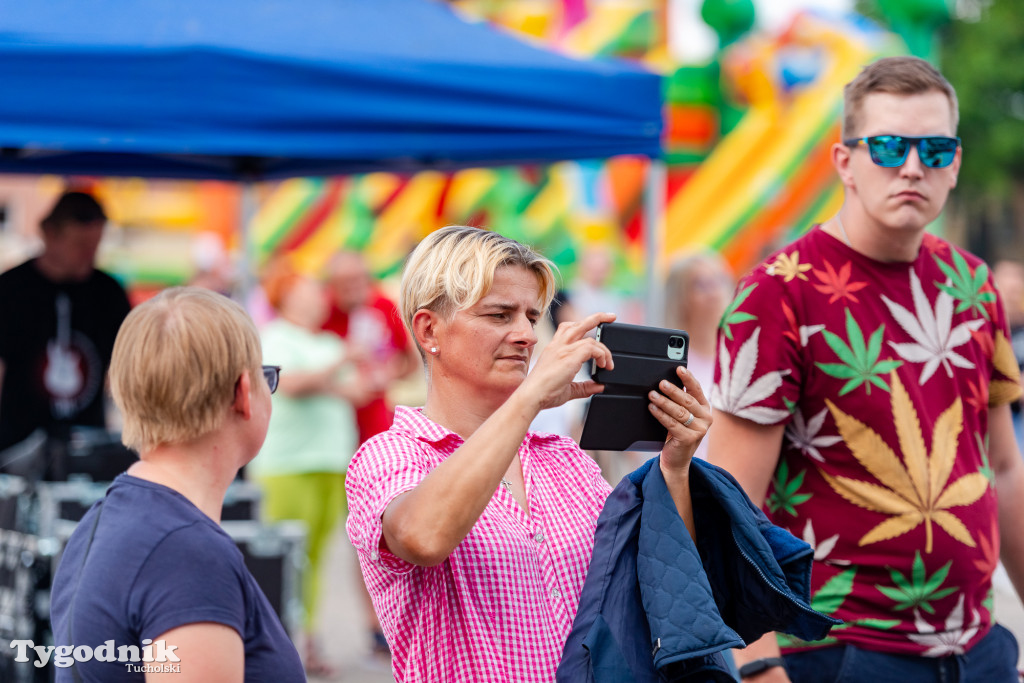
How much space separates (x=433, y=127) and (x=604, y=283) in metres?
6.84

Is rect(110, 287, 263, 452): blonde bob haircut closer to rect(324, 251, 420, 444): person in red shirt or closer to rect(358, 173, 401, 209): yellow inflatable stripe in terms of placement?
rect(324, 251, 420, 444): person in red shirt

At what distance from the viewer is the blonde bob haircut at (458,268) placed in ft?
6.03

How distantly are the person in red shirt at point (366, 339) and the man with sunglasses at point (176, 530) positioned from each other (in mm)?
4100

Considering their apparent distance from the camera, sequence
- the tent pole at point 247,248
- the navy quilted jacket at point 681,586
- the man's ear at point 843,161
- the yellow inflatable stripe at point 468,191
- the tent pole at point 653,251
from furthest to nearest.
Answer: the yellow inflatable stripe at point 468,191
the tent pole at point 247,248
the tent pole at point 653,251
the man's ear at point 843,161
the navy quilted jacket at point 681,586

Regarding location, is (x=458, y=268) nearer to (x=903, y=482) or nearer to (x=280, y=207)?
(x=903, y=482)

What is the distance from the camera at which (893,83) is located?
2.36 meters

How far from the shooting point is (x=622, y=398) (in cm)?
174

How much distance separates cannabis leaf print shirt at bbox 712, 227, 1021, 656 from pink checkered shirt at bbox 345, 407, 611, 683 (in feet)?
2.12

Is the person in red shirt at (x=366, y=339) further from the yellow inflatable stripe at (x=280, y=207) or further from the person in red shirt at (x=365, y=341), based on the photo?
the yellow inflatable stripe at (x=280, y=207)

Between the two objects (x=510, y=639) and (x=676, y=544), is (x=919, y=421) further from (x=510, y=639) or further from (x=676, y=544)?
(x=510, y=639)

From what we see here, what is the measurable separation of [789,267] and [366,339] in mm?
4612

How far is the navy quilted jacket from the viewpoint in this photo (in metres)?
1.69

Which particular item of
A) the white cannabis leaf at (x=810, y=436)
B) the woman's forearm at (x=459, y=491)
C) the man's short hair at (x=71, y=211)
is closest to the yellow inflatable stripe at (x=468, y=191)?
the man's short hair at (x=71, y=211)

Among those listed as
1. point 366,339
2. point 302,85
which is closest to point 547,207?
point 366,339
